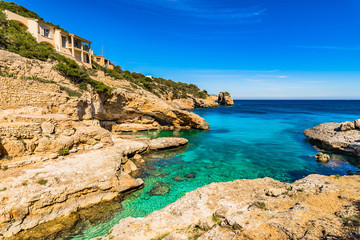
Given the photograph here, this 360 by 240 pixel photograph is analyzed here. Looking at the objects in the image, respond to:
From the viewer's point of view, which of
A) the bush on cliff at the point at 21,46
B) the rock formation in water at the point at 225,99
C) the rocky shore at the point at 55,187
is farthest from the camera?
the rock formation in water at the point at 225,99

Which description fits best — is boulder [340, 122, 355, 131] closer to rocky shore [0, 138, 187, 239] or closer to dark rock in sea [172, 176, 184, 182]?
dark rock in sea [172, 176, 184, 182]

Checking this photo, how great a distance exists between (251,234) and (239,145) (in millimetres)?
17711

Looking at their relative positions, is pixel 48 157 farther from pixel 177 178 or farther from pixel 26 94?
pixel 177 178

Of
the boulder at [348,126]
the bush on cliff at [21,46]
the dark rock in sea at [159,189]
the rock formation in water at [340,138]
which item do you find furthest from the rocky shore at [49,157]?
the boulder at [348,126]

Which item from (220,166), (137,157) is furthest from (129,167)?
(220,166)

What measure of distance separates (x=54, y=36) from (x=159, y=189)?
30083 mm

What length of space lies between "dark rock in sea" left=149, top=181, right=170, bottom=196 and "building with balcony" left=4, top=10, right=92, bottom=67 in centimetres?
2493

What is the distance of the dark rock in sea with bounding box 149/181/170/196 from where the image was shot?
9.95m

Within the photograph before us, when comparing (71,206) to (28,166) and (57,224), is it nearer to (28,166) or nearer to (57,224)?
(57,224)

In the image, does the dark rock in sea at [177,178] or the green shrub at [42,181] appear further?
the dark rock in sea at [177,178]

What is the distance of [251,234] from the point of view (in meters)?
4.20

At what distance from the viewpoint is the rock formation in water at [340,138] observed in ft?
55.9

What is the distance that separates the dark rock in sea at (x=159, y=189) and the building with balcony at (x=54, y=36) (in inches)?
982

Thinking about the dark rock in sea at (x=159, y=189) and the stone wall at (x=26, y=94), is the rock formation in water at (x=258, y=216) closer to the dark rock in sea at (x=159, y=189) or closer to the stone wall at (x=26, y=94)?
the dark rock in sea at (x=159, y=189)
